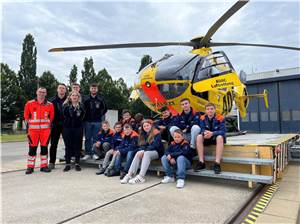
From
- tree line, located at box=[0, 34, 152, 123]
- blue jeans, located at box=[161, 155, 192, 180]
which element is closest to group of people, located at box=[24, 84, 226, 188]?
blue jeans, located at box=[161, 155, 192, 180]

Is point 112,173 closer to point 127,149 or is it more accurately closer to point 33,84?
point 127,149

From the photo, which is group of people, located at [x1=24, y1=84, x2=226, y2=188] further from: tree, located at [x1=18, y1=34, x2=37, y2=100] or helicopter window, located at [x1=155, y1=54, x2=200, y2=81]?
tree, located at [x1=18, y1=34, x2=37, y2=100]

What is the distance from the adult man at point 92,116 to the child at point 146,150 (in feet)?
5.33

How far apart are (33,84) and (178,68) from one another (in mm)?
30290

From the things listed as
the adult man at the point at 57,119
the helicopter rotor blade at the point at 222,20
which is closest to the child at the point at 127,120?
the adult man at the point at 57,119

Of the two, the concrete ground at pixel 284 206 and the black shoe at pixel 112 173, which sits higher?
the black shoe at pixel 112 173

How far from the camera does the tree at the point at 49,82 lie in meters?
30.6

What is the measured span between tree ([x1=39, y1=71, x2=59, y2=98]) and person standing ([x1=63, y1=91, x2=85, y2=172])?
27673 mm

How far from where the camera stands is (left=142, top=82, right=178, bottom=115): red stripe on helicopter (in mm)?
5679

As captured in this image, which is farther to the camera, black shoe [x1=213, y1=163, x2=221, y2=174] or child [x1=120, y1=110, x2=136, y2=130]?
child [x1=120, y1=110, x2=136, y2=130]

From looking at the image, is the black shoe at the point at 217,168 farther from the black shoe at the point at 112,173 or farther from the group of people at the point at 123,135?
the black shoe at the point at 112,173

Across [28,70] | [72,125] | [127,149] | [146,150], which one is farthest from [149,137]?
[28,70]

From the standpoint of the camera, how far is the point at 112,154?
187 inches

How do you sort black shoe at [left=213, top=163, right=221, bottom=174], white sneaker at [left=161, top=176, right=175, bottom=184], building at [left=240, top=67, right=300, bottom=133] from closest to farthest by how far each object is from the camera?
black shoe at [left=213, top=163, right=221, bottom=174] < white sneaker at [left=161, top=176, right=175, bottom=184] < building at [left=240, top=67, right=300, bottom=133]
